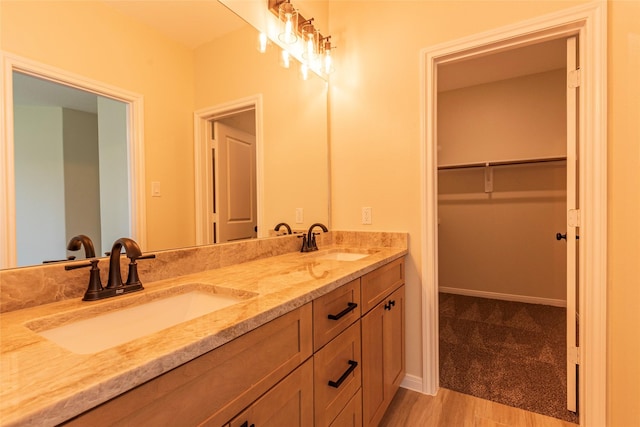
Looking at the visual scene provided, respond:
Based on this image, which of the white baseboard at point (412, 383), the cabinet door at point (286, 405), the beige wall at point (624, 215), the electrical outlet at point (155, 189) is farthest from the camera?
the white baseboard at point (412, 383)

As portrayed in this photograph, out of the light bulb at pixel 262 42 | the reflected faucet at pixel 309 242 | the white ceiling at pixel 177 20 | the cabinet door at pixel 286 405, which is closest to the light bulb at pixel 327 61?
the light bulb at pixel 262 42

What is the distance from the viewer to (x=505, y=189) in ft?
11.4

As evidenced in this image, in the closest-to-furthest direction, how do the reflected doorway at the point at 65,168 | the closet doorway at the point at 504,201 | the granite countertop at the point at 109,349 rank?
the granite countertop at the point at 109,349 < the reflected doorway at the point at 65,168 < the closet doorway at the point at 504,201

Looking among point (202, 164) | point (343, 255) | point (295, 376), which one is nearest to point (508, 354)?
point (343, 255)

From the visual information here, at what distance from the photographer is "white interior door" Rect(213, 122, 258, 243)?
1.44 metres

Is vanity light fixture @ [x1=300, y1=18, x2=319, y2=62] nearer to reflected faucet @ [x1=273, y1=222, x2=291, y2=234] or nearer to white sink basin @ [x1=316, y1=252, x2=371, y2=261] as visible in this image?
reflected faucet @ [x1=273, y1=222, x2=291, y2=234]

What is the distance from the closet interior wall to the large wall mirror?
2.49m

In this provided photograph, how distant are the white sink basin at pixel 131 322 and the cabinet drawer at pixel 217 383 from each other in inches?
8.5

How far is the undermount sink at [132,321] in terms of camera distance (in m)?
0.75

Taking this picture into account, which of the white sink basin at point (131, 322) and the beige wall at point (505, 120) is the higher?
the beige wall at point (505, 120)

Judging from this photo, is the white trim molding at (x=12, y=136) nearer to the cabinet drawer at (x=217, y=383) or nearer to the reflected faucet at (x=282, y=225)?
the cabinet drawer at (x=217, y=383)

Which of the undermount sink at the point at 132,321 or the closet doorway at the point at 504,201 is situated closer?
the undermount sink at the point at 132,321

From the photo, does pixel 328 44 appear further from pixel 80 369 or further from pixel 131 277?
pixel 80 369

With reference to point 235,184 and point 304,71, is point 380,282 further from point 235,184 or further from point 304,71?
point 304,71
